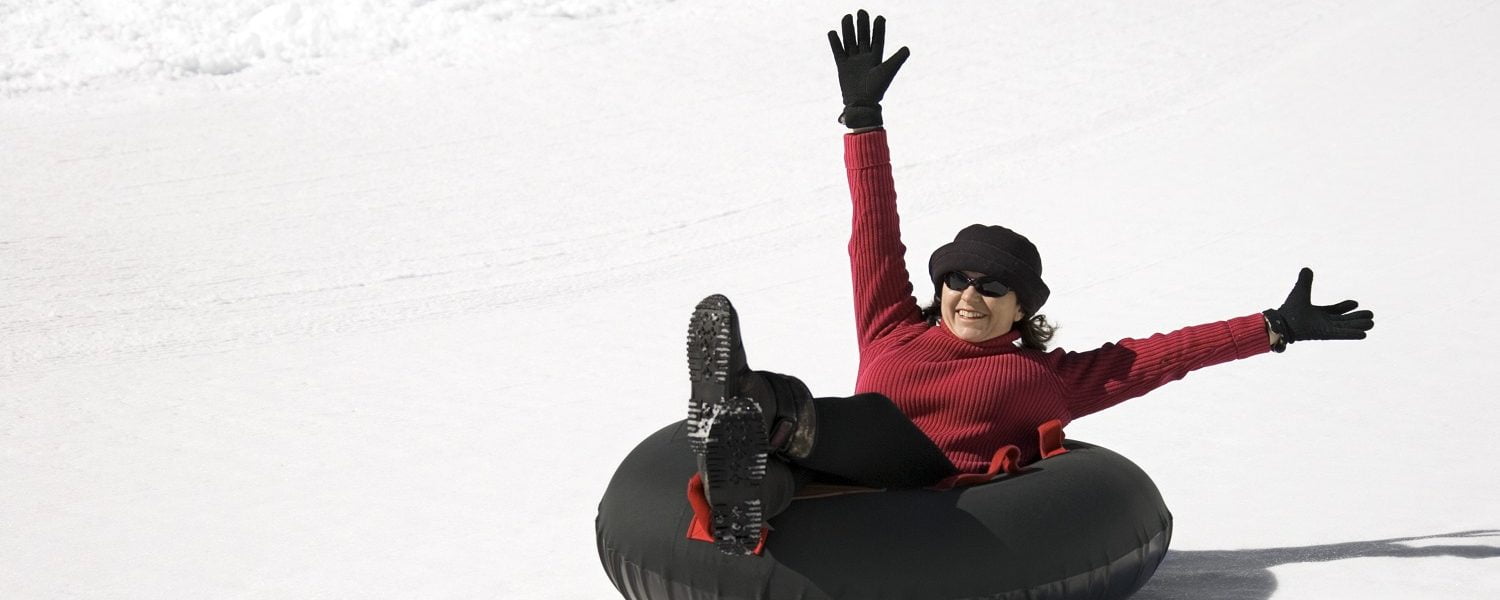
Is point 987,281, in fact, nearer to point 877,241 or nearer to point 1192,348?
point 877,241

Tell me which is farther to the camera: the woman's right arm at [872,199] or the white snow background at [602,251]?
the white snow background at [602,251]

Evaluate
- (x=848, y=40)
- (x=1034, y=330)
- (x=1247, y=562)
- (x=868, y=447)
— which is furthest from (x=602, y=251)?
(x=868, y=447)

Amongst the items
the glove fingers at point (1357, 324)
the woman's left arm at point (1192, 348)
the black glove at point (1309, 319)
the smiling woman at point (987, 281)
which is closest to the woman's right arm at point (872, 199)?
the smiling woman at point (987, 281)

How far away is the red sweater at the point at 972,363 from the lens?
2734mm

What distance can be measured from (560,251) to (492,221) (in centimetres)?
59

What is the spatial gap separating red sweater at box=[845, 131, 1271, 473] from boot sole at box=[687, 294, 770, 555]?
653mm

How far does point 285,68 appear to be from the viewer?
9.67 m

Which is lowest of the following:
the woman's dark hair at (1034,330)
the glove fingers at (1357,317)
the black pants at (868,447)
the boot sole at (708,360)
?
the black pants at (868,447)

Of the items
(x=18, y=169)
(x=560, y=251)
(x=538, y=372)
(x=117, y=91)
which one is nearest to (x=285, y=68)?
(x=117, y=91)

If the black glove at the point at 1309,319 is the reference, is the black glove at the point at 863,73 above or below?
above

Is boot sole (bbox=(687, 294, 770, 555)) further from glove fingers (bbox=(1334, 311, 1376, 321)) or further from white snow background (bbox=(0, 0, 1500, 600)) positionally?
glove fingers (bbox=(1334, 311, 1376, 321))

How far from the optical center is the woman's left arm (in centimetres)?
271

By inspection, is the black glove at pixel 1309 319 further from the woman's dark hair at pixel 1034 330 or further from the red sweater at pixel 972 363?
the woman's dark hair at pixel 1034 330

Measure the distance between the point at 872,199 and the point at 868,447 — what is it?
2.21ft
